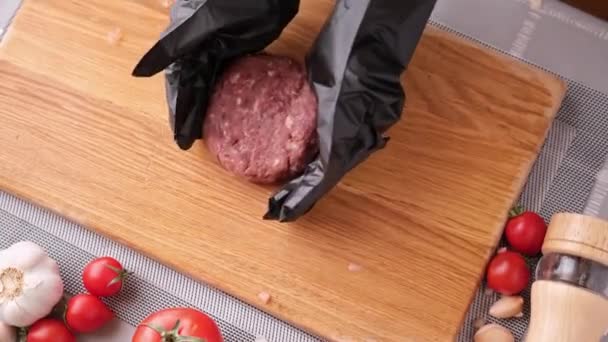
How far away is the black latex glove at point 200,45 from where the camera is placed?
4.18 ft

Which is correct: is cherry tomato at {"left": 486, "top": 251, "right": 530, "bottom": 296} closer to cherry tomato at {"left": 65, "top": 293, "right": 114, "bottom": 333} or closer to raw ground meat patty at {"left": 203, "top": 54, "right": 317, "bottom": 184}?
raw ground meat patty at {"left": 203, "top": 54, "right": 317, "bottom": 184}

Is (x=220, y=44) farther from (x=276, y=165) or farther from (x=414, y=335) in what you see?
(x=414, y=335)

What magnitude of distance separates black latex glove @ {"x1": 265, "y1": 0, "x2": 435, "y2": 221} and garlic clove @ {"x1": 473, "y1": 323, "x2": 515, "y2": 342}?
323mm

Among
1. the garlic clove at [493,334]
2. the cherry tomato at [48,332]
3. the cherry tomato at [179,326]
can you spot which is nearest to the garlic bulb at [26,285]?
the cherry tomato at [48,332]

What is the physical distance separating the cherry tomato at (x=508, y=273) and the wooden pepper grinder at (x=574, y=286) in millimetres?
51

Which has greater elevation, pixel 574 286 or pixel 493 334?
pixel 574 286

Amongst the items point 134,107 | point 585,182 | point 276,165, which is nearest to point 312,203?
point 276,165

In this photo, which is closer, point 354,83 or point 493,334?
point 354,83

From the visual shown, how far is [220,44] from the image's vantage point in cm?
132

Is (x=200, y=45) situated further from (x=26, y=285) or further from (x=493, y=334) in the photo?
(x=493, y=334)

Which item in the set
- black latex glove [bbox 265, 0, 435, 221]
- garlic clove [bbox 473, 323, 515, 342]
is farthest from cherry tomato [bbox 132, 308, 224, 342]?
garlic clove [bbox 473, 323, 515, 342]

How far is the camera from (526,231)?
133 centimetres

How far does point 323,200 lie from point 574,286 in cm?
39

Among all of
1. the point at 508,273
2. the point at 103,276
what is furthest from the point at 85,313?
the point at 508,273
